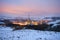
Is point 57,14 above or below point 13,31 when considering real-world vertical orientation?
above

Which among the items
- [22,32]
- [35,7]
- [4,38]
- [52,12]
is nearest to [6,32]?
[4,38]

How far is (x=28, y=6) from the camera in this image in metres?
3.25

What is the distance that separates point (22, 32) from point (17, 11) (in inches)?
19.4

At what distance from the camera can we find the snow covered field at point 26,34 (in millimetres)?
3137

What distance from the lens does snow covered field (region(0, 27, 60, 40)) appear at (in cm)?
314

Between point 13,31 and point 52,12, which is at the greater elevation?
point 52,12

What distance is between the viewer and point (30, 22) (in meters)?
3.25

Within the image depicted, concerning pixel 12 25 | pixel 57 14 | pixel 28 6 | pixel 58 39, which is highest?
pixel 28 6

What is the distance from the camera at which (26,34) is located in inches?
126

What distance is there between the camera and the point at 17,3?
3.27m

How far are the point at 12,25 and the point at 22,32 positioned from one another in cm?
28

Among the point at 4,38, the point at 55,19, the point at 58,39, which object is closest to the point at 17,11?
the point at 4,38

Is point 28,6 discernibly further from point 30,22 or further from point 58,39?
point 58,39

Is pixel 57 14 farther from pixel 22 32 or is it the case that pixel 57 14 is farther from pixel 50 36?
pixel 22 32
